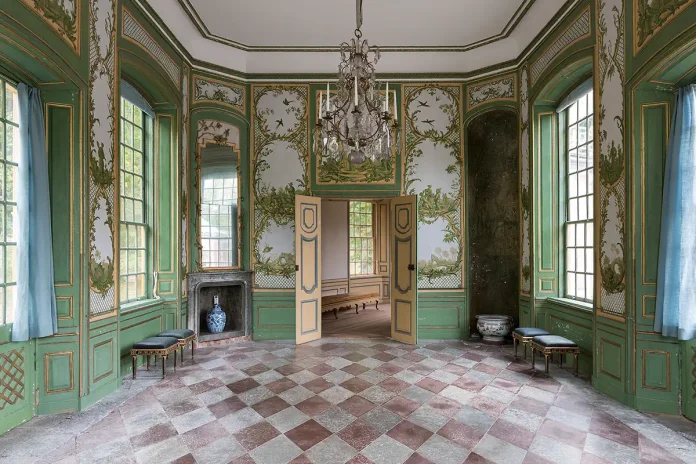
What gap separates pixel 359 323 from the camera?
→ 730cm

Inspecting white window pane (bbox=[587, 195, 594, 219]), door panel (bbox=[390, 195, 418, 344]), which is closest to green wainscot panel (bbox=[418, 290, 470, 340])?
door panel (bbox=[390, 195, 418, 344])

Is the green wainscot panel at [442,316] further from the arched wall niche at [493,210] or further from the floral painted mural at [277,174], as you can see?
the floral painted mural at [277,174]

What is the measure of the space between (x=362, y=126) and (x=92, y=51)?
2.71 metres

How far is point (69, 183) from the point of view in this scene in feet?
10.9

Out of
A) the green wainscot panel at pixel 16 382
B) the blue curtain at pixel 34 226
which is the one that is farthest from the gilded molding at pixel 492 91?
the green wainscot panel at pixel 16 382

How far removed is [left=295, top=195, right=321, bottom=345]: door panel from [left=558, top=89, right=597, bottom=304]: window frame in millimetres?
3607

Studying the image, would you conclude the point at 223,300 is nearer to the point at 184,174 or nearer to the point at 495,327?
the point at 184,174

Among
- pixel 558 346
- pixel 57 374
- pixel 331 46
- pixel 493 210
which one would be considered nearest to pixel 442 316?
pixel 493 210

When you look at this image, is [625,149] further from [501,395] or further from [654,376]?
[501,395]

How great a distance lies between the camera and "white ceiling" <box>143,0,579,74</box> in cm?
475

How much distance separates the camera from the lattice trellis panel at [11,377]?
2949 mm

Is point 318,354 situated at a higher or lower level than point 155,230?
lower

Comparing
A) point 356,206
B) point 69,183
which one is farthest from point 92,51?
point 356,206

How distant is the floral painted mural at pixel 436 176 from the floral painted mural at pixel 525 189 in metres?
0.94
